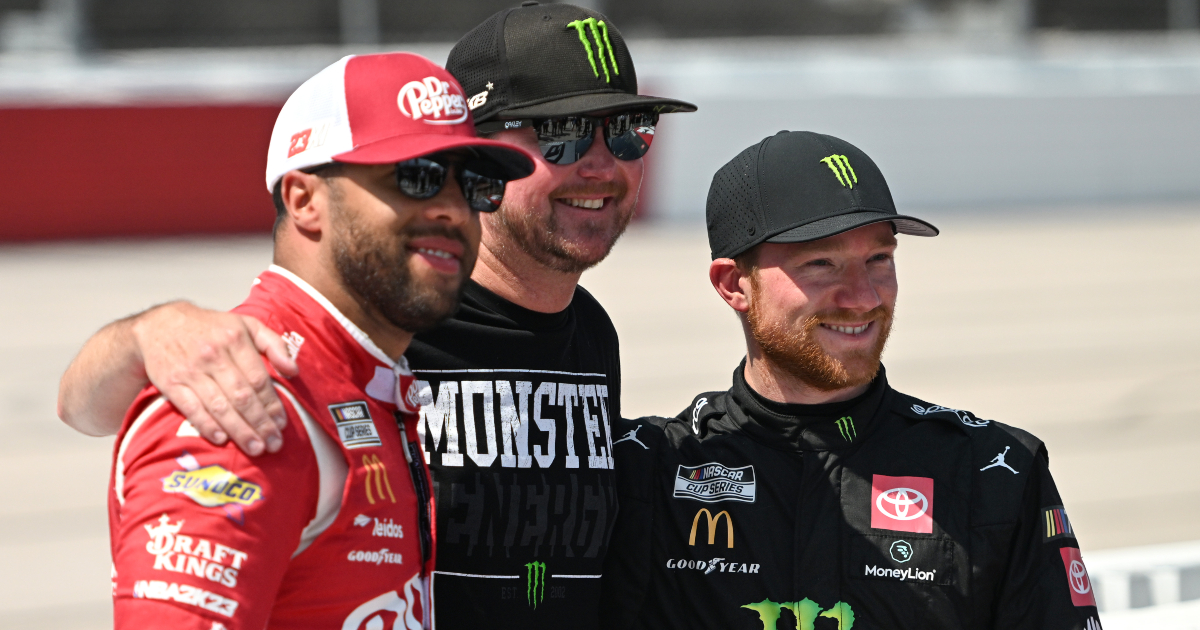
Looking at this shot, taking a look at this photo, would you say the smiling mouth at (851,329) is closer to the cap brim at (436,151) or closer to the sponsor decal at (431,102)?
the cap brim at (436,151)

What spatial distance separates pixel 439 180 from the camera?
6.12 ft

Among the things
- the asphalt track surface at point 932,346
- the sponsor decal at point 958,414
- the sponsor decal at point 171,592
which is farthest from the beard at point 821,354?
the asphalt track surface at point 932,346

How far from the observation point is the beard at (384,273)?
5.97ft

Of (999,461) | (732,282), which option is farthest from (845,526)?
(732,282)

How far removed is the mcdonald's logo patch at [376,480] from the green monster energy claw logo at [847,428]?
3.43ft

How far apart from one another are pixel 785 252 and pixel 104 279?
954cm

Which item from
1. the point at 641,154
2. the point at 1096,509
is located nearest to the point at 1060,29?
the point at 1096,509

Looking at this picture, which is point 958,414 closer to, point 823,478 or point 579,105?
point 823,478

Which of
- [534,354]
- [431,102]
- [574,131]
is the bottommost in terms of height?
[534,354]

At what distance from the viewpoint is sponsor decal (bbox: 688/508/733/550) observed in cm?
243

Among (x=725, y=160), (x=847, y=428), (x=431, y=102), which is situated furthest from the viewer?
(x=725, y=160)

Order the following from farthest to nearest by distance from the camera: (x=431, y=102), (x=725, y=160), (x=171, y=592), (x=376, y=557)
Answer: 1. (x=725, y=160)
2. (x=431, y=102)
3. (x=376, y=557)
4. (x=171, y=592)

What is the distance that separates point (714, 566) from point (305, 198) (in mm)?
1129

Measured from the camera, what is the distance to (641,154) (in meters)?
2.61
